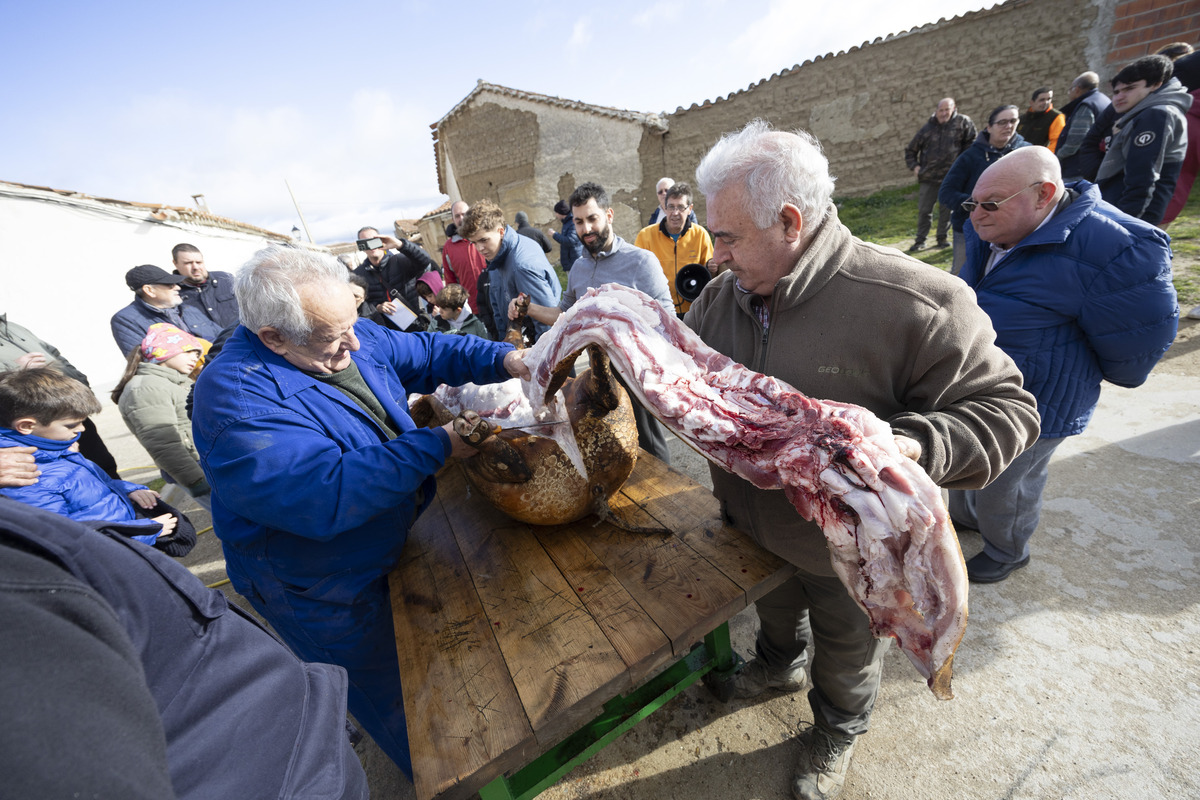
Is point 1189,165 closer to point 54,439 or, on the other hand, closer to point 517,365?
point 517,365

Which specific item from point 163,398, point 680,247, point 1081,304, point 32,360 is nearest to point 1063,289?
point 1081,304

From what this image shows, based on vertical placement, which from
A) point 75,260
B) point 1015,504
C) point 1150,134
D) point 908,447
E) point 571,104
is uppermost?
point 571,104

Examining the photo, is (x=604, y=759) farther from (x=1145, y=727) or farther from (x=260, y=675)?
(x=1145, y=727)

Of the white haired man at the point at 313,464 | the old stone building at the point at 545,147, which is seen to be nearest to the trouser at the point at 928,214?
the old stone building at the point at 545,147

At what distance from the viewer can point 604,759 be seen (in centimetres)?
226

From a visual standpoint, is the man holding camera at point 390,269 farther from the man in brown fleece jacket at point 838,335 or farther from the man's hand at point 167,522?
the man in brown fleece jacket at point 838,335

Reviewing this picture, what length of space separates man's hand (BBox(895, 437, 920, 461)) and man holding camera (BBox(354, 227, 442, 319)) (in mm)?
5278

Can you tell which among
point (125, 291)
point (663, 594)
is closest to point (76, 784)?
point (663, 594)

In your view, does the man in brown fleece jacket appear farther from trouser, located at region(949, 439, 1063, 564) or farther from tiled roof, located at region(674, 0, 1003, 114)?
tiled roof, located at region(674, 0, 1003, 114)

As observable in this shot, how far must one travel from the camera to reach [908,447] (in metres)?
1.25

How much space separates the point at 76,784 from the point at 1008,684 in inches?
123

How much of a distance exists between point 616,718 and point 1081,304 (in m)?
2.76

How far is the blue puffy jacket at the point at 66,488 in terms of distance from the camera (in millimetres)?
2268

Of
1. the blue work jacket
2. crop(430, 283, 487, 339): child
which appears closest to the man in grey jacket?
crop(430, 283, 487, 339): child
